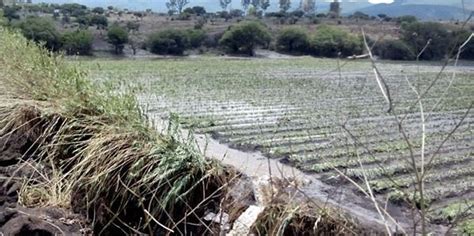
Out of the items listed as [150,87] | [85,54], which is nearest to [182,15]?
[85,54]

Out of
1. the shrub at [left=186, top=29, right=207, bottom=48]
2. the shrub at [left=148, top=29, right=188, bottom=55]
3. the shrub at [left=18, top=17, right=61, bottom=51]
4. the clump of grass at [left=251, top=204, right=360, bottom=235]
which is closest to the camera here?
the clump of grass at [left=251, top=204, right=360, bottom=235]

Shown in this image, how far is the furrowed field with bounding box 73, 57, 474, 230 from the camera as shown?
3297 mm

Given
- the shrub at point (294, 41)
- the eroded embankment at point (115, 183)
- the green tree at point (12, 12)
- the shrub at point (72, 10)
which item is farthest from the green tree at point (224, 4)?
the eroded embankment at point (115, 183)

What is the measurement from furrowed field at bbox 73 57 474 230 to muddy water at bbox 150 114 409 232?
0.33 feet

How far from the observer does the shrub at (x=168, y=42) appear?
15.8m

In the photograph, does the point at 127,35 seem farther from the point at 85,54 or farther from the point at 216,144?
the point at 216,144

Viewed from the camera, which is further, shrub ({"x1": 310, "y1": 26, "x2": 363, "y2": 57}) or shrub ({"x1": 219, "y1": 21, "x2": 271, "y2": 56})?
shrub ({"x1": 219, "y1": 21, "x2": 271, "y2": 56})

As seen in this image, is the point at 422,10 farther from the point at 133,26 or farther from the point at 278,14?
the point at 278,14

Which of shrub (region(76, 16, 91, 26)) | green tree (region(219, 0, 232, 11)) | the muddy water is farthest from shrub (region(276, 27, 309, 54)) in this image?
green tree (region(219, 0, 232, 11))

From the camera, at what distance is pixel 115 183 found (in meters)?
3.37

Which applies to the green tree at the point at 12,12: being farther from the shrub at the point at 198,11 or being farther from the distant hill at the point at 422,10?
the shrub at the point at 198,11

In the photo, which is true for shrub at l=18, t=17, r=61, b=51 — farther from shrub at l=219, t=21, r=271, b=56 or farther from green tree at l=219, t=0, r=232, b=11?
green tree at l=219, t=0, r=232, b=11

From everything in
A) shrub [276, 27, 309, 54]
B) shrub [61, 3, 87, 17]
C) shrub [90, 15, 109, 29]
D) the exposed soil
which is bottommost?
shrub [276, 27, 309, 54]

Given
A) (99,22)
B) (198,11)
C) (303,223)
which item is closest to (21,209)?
(303,223)
